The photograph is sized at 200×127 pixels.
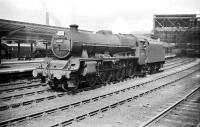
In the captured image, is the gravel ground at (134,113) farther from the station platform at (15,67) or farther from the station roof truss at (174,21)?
the station roof truss at (174,21)

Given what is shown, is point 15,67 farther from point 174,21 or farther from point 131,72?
point 174,21

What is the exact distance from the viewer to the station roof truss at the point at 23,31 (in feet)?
Result: 58.3

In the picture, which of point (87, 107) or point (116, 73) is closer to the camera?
point (87, 107)

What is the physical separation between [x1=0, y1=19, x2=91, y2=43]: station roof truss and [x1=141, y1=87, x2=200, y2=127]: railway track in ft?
45.1

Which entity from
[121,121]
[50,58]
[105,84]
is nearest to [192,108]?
[121,121]

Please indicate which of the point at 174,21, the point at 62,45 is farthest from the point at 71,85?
the point at 174,21

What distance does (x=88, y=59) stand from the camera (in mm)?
11734

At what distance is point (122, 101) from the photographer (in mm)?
9625

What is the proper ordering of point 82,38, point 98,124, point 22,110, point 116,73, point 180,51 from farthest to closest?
point 180,51
point 116,73
point 82,38
point 22,110
point 98,124

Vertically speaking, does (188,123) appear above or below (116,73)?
below

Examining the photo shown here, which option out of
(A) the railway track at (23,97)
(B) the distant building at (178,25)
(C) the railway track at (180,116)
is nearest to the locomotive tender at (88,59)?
(A) the railway track at (23,97)

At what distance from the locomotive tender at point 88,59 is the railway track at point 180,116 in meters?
4.69

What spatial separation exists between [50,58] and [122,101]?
16.8ft

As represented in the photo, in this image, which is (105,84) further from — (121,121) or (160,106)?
(121,121)
